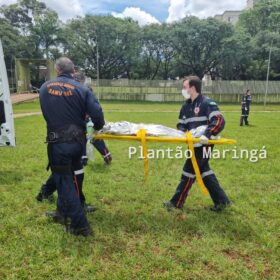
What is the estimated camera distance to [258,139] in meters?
11.0

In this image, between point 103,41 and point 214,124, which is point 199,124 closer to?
point 214,124

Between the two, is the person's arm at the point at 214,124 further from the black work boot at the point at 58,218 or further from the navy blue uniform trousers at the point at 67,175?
the black work boot at the point at 58,218

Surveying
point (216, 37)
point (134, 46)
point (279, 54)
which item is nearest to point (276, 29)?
point (279, 54)

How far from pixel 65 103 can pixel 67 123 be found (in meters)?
0.24

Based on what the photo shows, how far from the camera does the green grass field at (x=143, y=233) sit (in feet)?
10.6

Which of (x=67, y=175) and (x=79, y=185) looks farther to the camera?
(x=79, y=185)

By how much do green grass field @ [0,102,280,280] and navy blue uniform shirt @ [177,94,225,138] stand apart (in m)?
1.26

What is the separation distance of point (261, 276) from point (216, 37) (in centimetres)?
4278

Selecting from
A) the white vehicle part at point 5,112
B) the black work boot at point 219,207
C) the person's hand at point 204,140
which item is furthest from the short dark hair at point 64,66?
the black work boot at point 219,207

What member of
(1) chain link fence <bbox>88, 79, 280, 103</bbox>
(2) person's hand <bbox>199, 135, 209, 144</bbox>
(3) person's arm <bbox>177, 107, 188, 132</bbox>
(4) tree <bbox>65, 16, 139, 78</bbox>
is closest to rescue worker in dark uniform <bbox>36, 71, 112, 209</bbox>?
(3) person's arm <bbox>177, 107, 188, 132</bbox>

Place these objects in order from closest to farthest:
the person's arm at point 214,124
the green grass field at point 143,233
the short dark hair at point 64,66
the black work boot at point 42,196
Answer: the green grass field at point 143,233
the short dark hair at point 64,66
the person's arm at point 214,124
the black work boot at point 42,196

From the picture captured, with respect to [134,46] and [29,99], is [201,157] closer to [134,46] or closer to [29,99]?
[29,99]

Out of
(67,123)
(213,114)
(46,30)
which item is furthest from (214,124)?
(46,30)

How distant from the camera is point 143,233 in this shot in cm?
399
